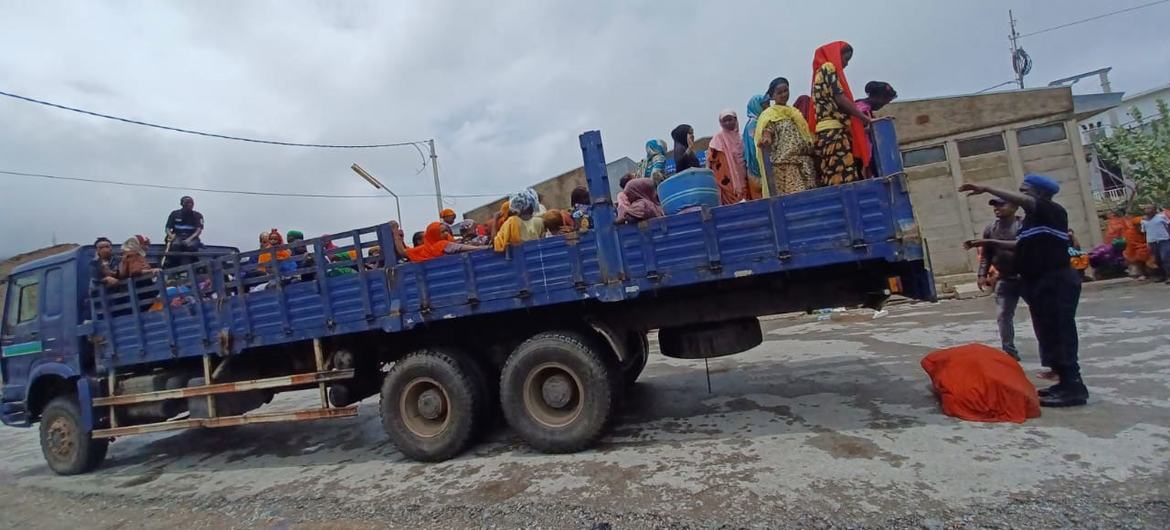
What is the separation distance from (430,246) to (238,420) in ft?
8.54

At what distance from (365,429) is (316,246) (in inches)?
94.5

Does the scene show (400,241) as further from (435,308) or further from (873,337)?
(873,337)

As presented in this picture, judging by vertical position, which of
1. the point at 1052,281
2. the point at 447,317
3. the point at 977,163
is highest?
the point at 977,163

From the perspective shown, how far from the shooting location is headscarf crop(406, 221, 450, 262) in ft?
14.9

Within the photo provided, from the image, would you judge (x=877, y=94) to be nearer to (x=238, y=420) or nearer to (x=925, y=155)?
(x=238, y=420)

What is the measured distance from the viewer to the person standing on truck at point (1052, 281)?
3764mm

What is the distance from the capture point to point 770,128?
396 centimetres

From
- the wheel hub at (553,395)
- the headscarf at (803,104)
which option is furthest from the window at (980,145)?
the wheel hub at (553,395)

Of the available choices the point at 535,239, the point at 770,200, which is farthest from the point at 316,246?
the point at 770,200

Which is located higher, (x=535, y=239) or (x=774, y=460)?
(x=535, y=239)

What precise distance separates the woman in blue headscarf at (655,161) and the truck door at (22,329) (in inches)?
259

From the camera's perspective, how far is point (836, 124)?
154 inches

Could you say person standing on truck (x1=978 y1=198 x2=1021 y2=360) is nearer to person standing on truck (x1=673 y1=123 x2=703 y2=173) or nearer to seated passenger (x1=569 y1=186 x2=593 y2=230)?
person standing on truck (x1=673 y1=123 x2=703 y2=173)

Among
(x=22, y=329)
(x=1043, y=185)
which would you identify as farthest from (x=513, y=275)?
(x=22, y=329)
